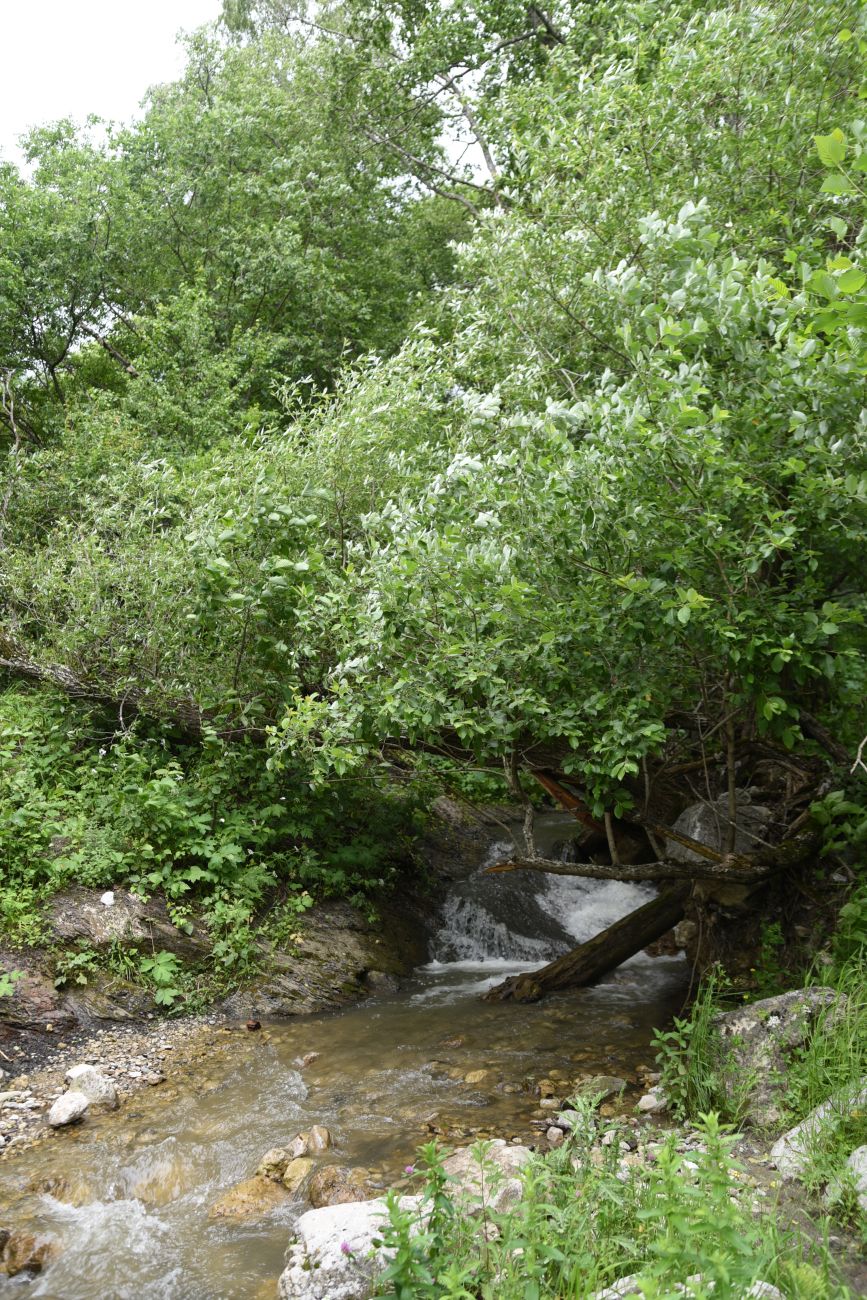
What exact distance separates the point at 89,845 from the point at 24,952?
1.15 m

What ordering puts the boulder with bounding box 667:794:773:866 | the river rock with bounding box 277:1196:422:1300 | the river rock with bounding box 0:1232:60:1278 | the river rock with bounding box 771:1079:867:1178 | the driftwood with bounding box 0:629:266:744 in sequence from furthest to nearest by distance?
the driftwood with bounding box 0:629:266:744
the boulder with bounding box 667:794:773:866
the river rock with bounding box 0:1232:60:1278
the river rock with bounding box 771:1079:867:1178
the river rock with bounding box 277:1196:422:1300

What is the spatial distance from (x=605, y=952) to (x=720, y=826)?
2090mm

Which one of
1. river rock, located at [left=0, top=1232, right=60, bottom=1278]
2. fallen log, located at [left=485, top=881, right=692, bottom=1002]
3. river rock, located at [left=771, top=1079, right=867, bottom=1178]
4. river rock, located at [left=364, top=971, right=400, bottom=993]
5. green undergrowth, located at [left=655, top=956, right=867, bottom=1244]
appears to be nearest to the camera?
green undergrowth, located at [left=655, top=956, right=867, bottom=1244]

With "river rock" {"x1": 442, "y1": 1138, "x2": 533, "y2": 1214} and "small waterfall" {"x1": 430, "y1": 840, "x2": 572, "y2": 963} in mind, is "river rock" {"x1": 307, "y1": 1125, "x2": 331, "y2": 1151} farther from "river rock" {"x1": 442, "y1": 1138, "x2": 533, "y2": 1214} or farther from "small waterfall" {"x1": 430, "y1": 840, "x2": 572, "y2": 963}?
"small waterfall" {"x1": 430, "y1": 840, "x2": 572, "y2": 963}

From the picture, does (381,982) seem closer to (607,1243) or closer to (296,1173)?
(296,1173)

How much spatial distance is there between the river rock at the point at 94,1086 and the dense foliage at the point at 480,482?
192 cm

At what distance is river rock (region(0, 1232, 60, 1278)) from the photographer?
15.6ft

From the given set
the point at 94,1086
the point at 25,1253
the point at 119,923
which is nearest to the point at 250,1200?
the point at 25,1253

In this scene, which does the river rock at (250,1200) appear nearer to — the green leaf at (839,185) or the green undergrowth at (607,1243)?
the green undergrowth at (607,1243)

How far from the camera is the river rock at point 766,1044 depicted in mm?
5184

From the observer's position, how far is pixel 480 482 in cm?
662

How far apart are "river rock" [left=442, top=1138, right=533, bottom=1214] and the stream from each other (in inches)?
22.2

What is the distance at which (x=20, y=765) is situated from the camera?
948cm

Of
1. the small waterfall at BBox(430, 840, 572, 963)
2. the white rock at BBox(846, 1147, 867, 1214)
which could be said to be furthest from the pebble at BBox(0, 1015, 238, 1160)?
the white rock at BBox(846, 1147, 867, 1214)
